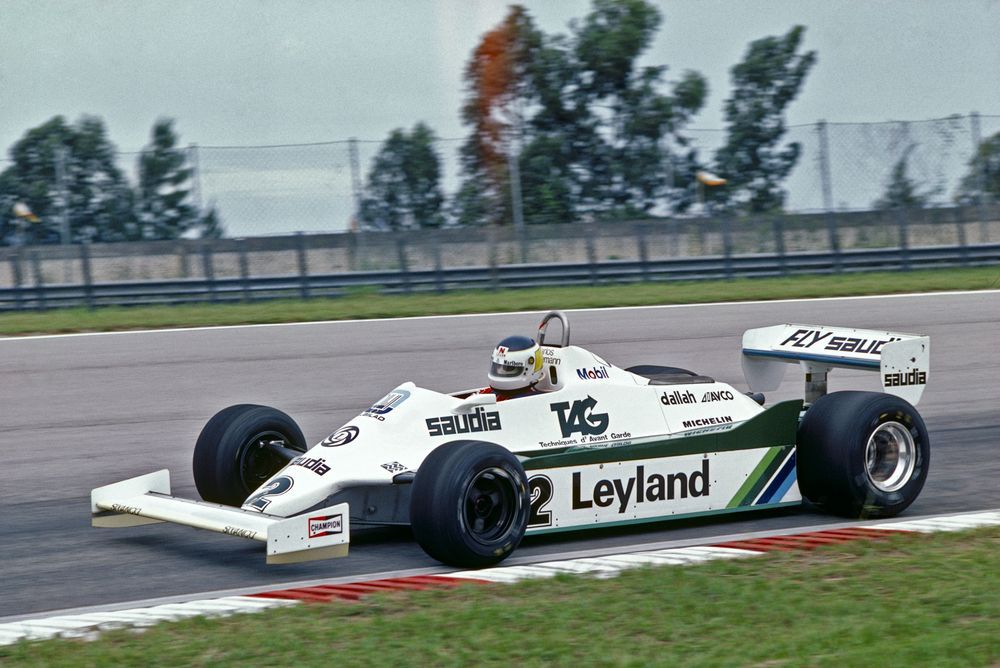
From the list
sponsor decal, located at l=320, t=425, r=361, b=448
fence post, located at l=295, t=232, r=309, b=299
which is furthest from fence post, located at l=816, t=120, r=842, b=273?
sponsor decal, located at l=320, t=425, r=361, b=448

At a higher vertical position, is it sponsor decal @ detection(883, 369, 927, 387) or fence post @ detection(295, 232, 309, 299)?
fence post @ detection(295, 232, 309, 299)

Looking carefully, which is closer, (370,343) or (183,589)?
(183,589)

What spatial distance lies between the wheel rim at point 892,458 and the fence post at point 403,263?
40.5 ft

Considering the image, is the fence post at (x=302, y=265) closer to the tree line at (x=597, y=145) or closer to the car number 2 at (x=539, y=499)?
the tree line at (x=597, y=145)

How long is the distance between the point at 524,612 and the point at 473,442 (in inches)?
50.0

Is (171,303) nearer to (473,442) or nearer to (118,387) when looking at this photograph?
(118,387)

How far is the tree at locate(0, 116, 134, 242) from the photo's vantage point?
728 inches

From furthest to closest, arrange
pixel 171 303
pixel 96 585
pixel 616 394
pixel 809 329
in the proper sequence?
pixel 171 303 < pixel 809 329 < pixel 616 394 < pixel 96 585

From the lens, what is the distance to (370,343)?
1511 cm

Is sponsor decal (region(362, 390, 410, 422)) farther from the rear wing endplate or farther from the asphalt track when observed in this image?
the rear wing endplate

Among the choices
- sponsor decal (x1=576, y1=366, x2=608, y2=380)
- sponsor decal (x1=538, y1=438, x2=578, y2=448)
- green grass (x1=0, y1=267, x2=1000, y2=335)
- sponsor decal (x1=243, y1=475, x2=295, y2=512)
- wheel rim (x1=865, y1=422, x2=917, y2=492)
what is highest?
green grass (x1=0, y1=267, x2=1000, y2=335)

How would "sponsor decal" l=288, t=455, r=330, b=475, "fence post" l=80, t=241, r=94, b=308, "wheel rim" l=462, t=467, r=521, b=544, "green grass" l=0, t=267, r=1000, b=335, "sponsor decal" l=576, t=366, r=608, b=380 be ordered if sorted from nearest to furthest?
"wheel rim" l=462, t=467, r=521, b=544 < "sponsor decal" l=288, t=455, r=330, b=475 < "sponsor decal" l=576, t=366, r=608, b=380 < "green grass" l=0, t=267, r=1000, b=335 < "fence post" l=80, t=241, r=94, b=308

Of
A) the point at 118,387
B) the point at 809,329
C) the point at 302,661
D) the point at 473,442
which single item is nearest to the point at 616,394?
the point at 473,442

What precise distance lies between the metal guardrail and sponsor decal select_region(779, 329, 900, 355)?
11243 mm
